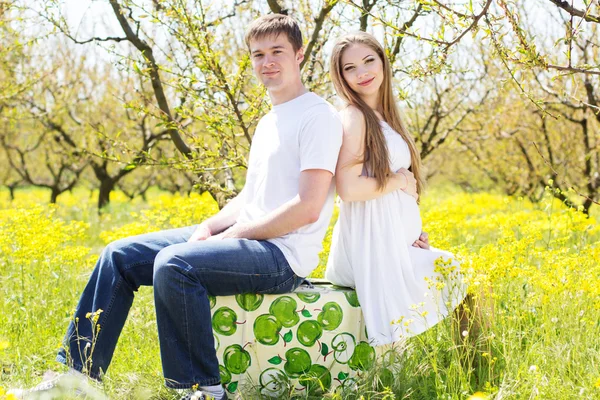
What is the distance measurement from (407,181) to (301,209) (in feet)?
1.85

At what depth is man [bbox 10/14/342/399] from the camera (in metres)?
2.42

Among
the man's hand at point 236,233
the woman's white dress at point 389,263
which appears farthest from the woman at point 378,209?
the man's hand at point 236,233

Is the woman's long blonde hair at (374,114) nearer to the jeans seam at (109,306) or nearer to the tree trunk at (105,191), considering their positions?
the jeans seam at (109,306)

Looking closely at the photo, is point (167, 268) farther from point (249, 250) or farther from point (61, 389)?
point (61, 389)

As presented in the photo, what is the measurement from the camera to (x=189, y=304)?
2404 millimetres

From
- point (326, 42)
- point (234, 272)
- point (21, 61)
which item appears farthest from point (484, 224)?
point (21, 61)

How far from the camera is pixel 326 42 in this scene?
4289mm

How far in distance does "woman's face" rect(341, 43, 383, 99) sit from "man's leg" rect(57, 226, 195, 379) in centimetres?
108

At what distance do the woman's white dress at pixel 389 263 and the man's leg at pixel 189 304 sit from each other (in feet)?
1.78

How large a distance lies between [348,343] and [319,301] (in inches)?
8.7

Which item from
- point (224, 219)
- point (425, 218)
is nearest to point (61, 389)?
point (224, 219)

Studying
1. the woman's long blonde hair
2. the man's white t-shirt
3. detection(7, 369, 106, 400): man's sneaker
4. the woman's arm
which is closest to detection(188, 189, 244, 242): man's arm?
the man's white t-shirt

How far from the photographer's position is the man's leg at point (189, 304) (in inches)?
94.4

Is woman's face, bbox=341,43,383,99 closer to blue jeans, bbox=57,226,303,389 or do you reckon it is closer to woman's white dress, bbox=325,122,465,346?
woman's white dress, bbox=325,122,465,346
